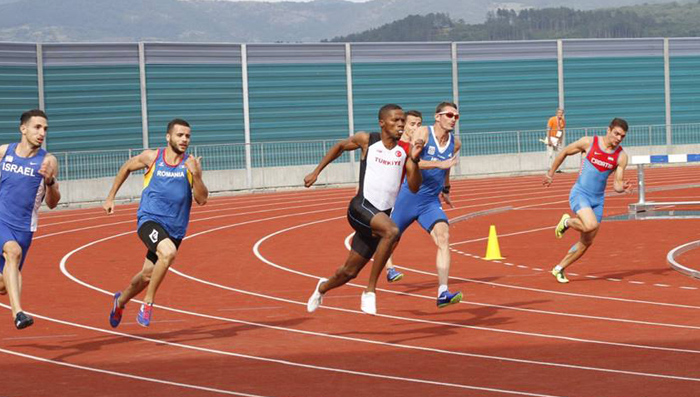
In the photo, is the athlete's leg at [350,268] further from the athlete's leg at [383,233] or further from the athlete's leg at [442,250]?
the athlete's leg at [442,250]

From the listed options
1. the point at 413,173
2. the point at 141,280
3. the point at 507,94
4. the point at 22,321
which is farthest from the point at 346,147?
the point at 507,94

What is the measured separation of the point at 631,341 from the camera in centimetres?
961

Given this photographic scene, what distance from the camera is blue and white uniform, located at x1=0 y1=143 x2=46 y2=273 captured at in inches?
394

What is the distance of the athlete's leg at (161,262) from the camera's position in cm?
1003

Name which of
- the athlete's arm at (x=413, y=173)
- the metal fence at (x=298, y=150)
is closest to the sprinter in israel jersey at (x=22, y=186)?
the athlete's arm at (x=413, y=173)

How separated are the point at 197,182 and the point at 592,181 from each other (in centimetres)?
532

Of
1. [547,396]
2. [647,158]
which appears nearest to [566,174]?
[647,158]

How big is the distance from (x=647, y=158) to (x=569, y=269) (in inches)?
218

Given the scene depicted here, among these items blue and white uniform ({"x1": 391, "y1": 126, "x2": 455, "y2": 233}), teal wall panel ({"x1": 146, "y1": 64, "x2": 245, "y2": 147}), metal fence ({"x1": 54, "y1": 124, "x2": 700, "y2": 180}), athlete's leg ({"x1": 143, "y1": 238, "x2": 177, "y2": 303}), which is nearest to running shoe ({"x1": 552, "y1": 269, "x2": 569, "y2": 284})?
blue and white uniform ({"x1": 391, "y1": 126, "x2": 455, "y2": 233})

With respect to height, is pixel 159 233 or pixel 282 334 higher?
pixel 159 233

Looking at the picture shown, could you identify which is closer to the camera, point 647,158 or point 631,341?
point 631,341

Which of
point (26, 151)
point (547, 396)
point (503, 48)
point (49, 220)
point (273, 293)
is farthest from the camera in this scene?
point (503, 48)

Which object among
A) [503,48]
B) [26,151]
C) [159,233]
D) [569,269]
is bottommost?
[569,269]

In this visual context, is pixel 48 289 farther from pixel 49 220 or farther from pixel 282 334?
pixel 49 220
